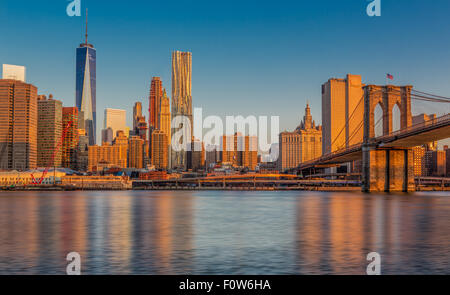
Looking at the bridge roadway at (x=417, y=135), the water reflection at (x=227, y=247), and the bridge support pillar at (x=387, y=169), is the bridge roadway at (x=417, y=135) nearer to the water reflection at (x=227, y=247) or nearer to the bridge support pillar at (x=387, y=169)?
the bridge support pillar at (x=387, y=169)

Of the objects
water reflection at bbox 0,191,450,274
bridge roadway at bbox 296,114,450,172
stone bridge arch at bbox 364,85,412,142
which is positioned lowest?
water reflection at bbox 0,191,450,274

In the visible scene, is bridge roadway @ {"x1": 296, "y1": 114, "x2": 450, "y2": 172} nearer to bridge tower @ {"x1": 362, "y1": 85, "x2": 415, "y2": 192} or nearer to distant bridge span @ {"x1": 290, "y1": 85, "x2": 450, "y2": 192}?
distant bridge span @ {"x1": 290, "y1": 85, "x2": 450, "y2": 192}

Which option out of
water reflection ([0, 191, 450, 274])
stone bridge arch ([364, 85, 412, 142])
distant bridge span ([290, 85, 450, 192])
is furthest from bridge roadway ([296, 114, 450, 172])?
water reflection ([0, 191, 450, 274])

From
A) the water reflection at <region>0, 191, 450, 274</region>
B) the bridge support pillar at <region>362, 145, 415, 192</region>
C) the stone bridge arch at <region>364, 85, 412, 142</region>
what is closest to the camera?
the water reflection at <region>0, 191, 450, 274</region>

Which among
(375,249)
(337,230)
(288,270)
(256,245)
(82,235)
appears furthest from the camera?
(337,230)

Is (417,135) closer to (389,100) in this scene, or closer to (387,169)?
(387,169)

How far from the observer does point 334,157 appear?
10388cm

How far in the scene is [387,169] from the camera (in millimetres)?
93250

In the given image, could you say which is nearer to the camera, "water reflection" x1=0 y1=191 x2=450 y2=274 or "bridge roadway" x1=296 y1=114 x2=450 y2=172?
"water reflection" x1=0 y1=191 x2=450 y2=274

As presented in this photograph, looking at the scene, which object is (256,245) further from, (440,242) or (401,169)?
(401,169)

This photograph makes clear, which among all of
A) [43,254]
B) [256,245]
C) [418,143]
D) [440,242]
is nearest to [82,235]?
[43,254]

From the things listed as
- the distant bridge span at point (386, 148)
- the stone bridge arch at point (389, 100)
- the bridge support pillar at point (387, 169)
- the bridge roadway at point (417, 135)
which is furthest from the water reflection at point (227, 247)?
the stone bridge arch at point (389, 100)

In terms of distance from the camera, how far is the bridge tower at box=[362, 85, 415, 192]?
9081 cm
